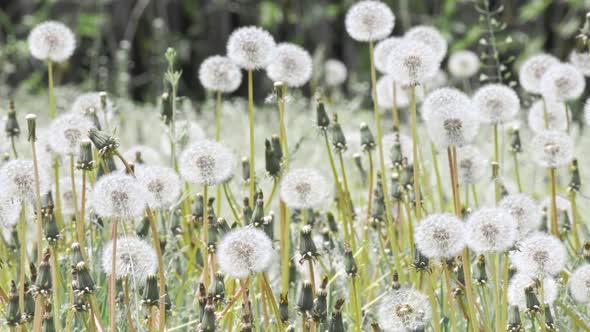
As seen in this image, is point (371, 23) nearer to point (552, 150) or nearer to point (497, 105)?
point (497, 105)

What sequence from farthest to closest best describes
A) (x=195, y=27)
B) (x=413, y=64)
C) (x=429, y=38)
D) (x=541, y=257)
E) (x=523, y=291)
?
1. (x=195, y=27)
2. (x=429, y=38)
3. (x=413, y=64)
4. (x=523, y=291)
5. (x=541, y=257)

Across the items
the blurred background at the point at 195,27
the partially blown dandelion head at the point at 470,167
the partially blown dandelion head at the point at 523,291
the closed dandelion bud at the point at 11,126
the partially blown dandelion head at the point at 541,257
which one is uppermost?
the blurred background at the point at 195,27

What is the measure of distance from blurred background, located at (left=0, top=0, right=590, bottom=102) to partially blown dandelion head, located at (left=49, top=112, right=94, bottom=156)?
249 inches

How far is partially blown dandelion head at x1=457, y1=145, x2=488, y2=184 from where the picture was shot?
2223 millimetres

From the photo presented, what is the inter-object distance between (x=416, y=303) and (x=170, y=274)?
0.92 metres

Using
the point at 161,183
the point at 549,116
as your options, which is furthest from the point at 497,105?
the point at 161,183

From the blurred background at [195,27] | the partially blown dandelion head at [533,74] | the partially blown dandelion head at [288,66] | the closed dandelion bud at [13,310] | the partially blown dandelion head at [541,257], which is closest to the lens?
the closed dandelion bud at [13,310]

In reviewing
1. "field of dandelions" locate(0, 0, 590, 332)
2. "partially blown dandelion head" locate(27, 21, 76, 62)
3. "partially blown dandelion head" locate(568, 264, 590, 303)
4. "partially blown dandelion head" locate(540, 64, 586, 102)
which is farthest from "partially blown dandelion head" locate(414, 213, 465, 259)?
"partially blown dandelion head" locate(27, 21, 76, 62)

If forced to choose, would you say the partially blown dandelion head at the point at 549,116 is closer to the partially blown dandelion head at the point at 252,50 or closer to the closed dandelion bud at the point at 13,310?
the partially blown dandelion head at the point at 252,50

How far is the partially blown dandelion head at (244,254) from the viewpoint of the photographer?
1.45 m

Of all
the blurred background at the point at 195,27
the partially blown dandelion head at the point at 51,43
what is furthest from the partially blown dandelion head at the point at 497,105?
the blurred background at the point at 195,27

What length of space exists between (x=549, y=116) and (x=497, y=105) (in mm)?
543

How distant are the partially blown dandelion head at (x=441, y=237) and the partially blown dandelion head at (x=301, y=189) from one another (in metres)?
0.37

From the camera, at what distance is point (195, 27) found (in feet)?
31.3
